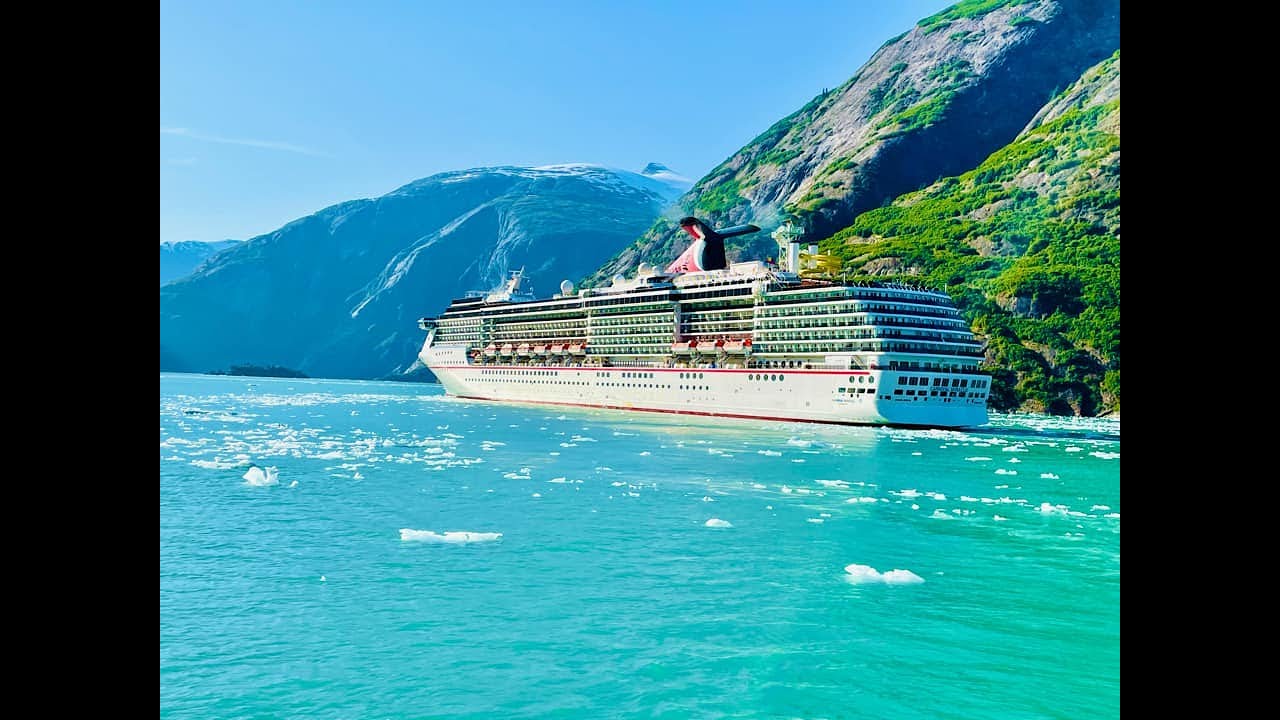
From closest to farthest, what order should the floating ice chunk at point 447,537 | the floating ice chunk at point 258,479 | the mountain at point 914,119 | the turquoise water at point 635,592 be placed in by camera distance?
the turquoise water at point 635,592 → the floating ice chunk at point 447,537 → the floating ice chunk at point 258,479 → the mountain at point 914,119

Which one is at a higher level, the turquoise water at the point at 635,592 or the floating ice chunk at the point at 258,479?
the floating ice chunk at the point at 258,479

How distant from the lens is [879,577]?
1661 cm

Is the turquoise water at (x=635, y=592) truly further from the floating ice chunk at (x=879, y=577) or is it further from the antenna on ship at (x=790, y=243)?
the antenna on ship at (x=790, y=243)

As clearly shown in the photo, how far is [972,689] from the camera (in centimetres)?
1146

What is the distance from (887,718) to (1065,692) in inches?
110

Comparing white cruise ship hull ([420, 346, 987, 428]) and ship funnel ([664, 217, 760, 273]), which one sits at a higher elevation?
ship funnel ([664, 217, 760, 273])

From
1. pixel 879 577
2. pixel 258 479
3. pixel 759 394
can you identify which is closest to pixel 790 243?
pixel 759 394

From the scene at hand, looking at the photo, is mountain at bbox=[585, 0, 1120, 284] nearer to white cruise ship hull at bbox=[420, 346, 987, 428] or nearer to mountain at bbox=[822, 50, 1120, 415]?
mountain at bbox=[822, 50, 1120, 415]

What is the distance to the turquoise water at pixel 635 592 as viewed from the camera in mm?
11227

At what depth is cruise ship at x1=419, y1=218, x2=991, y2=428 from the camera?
5619cm

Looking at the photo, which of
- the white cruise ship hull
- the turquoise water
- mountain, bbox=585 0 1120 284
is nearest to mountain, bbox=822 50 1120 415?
mountain, bbox=585 0 1120 284

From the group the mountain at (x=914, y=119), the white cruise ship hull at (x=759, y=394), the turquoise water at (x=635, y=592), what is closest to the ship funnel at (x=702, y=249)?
the white cruise ship hull at (x=759, y=394)

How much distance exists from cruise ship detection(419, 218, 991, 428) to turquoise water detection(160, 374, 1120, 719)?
23.4 metres

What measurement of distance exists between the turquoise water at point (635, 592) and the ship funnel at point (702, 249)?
5702cm
